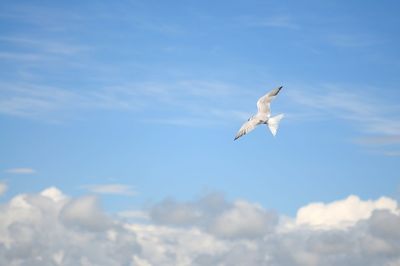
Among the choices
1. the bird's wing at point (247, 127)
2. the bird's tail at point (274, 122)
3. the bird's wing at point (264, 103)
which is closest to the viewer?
the bird's tail at point (274, 122)

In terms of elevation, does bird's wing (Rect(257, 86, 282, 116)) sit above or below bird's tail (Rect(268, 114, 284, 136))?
above

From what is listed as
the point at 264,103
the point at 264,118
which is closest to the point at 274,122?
the point at 264,118

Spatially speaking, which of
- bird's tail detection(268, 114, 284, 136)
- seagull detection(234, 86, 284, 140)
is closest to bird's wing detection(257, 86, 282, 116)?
seagull detection(234, 86, 284, 140)

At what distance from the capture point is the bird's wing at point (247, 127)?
193 ft

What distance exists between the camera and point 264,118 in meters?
61.0

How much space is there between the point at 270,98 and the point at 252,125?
18.0 feet

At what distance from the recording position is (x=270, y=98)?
6150 centimetres

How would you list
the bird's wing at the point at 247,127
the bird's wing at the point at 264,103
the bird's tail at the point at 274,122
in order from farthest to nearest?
1. the bird's wing at the point at 264,103
2. the bird's wing at the point at 247,127
3. the bird's tail at the point at 274,122

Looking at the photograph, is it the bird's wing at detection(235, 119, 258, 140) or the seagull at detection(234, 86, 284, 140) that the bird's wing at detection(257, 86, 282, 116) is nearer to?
the seagull at detection(234, 86, 284, 140)

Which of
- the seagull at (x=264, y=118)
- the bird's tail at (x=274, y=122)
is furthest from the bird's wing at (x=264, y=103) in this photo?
the bird's tail at (x=274, y=122)

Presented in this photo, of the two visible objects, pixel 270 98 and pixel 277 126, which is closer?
pixel 277 126

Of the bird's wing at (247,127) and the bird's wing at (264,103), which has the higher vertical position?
the bird's wing at (264,103)

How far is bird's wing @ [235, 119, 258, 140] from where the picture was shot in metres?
58.8

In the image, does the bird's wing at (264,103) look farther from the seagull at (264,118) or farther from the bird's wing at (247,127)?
the bird's wing at (247,127)
